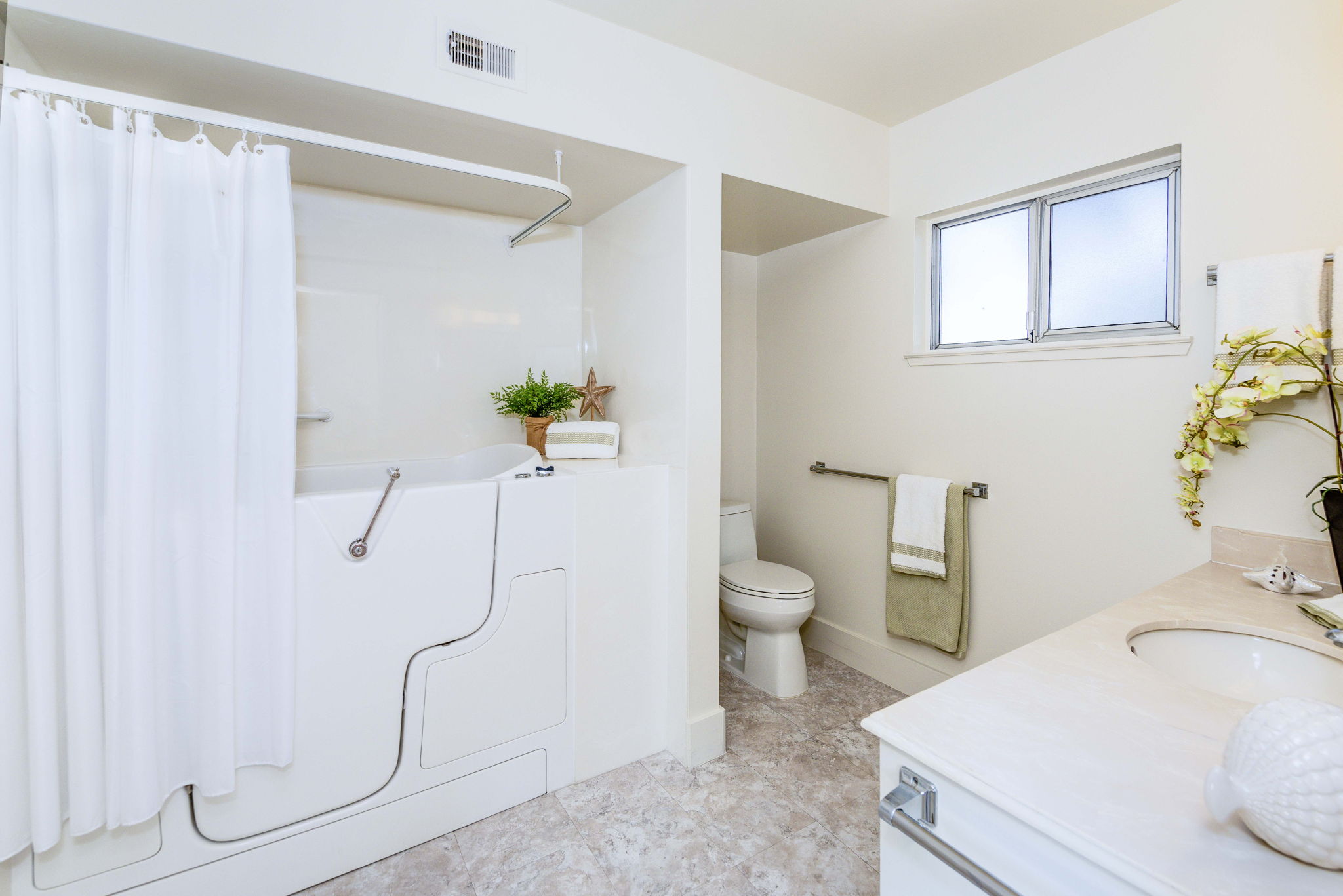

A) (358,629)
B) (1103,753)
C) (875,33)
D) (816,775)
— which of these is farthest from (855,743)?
(875,33)

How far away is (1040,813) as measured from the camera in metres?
0.69

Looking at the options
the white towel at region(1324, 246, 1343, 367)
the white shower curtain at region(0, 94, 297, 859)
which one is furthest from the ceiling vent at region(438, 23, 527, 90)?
the white towel at region(1324, 246, 1343, 367)

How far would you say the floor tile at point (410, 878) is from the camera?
1562 mm

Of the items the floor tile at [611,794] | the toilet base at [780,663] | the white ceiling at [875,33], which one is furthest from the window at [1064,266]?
the floor tile at [611,794]

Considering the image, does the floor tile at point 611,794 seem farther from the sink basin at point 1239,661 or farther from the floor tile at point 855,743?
the sink basin at point 1239,661

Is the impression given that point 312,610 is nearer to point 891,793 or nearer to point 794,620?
point 891,793

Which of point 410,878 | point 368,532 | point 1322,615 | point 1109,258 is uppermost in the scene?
point 1109,258

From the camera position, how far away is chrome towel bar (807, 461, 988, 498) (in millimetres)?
2306

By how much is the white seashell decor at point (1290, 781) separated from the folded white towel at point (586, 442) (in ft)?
5.69

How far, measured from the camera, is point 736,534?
2.93 meters

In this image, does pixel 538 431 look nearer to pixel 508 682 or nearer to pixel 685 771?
pixel 508 682

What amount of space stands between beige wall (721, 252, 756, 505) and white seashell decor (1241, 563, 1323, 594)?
6.75ft

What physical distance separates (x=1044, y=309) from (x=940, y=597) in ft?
3.62

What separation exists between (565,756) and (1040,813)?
1.57 m
